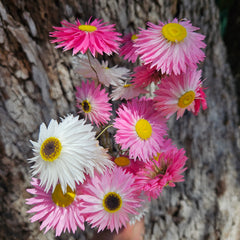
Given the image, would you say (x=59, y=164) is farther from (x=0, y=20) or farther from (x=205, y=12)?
(x=205, y=12)

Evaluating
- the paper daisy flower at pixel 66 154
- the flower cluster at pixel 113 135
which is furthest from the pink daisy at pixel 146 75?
the paper daisy flower at pixel 66 154

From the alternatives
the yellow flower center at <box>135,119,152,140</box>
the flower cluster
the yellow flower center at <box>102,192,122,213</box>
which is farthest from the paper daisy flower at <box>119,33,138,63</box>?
the yellow flower center at <box>102,192,122,213</box>

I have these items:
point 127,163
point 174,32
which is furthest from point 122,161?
point 174,32

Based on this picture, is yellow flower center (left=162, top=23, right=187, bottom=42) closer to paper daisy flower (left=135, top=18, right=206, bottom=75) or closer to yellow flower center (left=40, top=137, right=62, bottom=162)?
paper daisy flower (left=135, top=18, right=206, bottom=75)

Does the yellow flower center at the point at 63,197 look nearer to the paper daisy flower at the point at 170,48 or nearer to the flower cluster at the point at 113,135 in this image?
the flower cluster at the point at 113,135

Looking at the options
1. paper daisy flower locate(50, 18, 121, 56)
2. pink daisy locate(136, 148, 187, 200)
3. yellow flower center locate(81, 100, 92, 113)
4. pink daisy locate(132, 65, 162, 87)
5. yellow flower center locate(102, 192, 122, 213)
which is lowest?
yellow flower center locate(102, 192, 122, 213)

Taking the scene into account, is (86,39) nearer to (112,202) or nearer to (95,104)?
(95,104)

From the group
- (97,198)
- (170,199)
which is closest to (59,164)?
(97,198)

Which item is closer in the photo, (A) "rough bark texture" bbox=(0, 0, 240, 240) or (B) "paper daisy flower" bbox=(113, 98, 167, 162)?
(B) "paper daisy flower" bbox=(113, 98, 167, 162)
